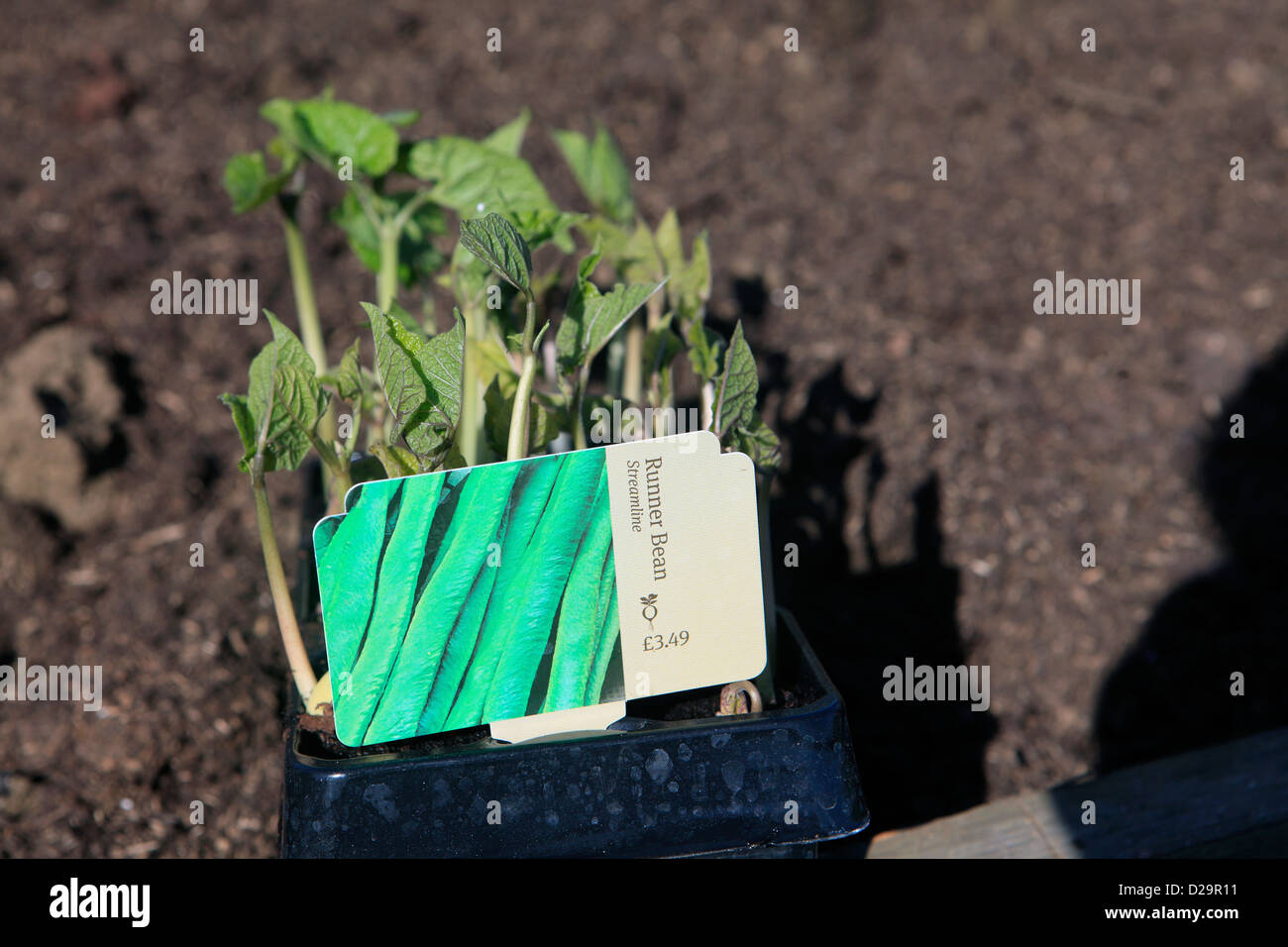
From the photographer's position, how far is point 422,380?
0.84m

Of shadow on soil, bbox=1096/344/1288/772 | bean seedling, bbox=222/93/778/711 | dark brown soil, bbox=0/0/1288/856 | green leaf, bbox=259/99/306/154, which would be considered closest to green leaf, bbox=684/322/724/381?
bean seedling, bbox=222/93/778/711

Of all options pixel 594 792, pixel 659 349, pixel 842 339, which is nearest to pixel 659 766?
pixel 594 792

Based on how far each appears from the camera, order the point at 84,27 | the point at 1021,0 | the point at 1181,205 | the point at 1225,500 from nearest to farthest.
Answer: the point at 1225,500 < the point at 1181,205 < the point at 84,27 < the point at 1021,0

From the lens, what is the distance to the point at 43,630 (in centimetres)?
143

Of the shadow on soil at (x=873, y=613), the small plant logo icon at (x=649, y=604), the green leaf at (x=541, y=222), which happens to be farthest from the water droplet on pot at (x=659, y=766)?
the green leaf at (x=541, y=222)

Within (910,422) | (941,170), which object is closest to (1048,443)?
(910,422)

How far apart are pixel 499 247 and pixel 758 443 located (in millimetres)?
301

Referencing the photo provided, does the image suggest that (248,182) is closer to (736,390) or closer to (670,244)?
(670,244)

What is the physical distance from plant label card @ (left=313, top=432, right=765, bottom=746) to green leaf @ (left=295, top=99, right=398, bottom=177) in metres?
0.45

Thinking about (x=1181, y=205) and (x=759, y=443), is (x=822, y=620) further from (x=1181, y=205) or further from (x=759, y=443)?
(x=1181, y=205)

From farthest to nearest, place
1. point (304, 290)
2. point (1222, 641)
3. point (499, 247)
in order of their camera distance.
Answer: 1. point (1222, 641)
2. point (304, 290)
3. point (499, 247)

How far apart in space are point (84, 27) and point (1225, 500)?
101 inches

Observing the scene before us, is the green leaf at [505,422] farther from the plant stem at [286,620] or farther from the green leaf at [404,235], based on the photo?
the green leaf at [404,235]

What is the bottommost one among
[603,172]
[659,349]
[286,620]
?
[286,620]
